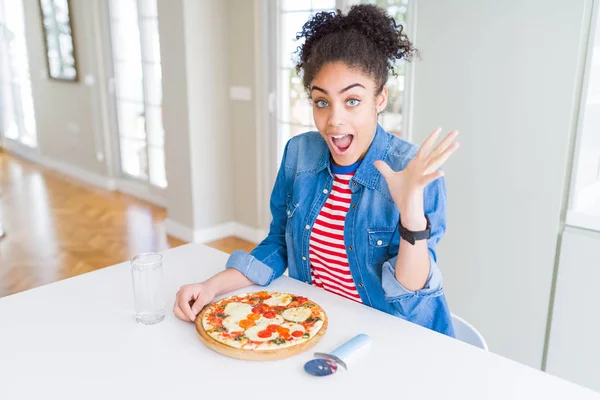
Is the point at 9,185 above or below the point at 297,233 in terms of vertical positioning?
below

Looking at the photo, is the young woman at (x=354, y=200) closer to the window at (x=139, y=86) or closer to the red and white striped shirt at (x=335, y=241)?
the red and white striped shirt at (x=335, y=241)

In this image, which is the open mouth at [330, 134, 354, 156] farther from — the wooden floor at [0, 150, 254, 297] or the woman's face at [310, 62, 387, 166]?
the wooden floor at [0, 150, 254, 297]

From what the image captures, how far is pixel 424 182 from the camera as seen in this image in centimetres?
104

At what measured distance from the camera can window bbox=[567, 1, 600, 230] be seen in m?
1.86

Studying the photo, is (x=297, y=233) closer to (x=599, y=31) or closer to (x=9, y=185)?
(x=599, y=31)

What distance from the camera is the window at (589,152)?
6.11 feet

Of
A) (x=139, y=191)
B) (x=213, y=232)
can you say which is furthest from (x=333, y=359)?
(x=139, y=191)

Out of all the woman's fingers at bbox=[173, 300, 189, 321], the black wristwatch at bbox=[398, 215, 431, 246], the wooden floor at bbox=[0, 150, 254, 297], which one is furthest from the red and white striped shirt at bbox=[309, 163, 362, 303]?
the wooden floor at bbox=[0, 150, 254, 297]

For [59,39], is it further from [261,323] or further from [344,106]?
[261,323]

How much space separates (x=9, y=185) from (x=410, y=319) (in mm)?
5208

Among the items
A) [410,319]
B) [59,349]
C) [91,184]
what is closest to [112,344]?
[59,349]

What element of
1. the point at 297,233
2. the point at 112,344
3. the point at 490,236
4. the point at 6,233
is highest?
the point at 297,233

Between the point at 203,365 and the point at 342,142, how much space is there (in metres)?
0.60

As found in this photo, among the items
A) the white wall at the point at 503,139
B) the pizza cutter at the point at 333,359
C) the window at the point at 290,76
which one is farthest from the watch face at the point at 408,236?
the window at the point at 290,76
